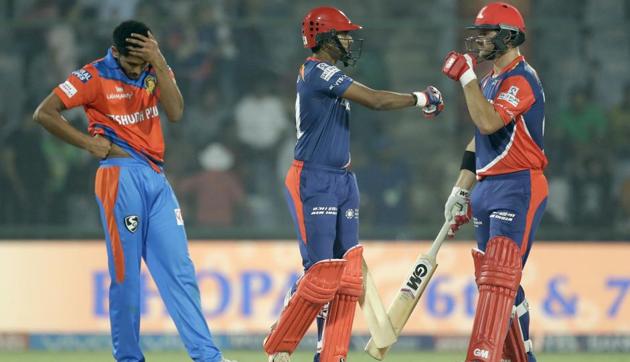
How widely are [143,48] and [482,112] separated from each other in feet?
5.74

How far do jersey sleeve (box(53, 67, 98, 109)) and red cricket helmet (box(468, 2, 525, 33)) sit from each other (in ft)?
6.60

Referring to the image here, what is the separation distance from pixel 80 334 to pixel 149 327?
537 mm

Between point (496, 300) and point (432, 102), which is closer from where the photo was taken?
point (496, 300)

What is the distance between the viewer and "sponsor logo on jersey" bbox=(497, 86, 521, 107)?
21.5 feet

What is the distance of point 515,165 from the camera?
6684 millimetres

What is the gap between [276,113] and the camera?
11.0 metres

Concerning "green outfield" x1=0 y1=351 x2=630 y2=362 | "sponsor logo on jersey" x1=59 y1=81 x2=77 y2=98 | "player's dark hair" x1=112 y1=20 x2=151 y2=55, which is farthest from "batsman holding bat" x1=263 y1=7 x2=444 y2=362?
"green outfield" x1=0 y1=351 x2=630 y2=362

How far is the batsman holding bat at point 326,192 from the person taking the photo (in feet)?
22.5

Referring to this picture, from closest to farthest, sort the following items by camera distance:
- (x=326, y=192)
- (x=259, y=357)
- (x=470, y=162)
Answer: (x=326, y=192)
(x=470, y=162)
(x=259, y=357)

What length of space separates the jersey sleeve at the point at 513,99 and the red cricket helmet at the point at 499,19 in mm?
301

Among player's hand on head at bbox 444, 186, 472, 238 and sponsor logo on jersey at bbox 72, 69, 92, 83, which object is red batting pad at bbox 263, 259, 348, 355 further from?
sponsor logo on jersey at bbox 72, 69, 92, 83

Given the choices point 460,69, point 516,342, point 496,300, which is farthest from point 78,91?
point 516,342

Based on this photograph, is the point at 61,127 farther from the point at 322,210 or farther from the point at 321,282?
the point at 321,282

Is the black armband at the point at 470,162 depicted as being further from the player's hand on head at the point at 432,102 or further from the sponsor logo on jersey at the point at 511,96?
the sponsor logo on jersey at the point at 511,96
